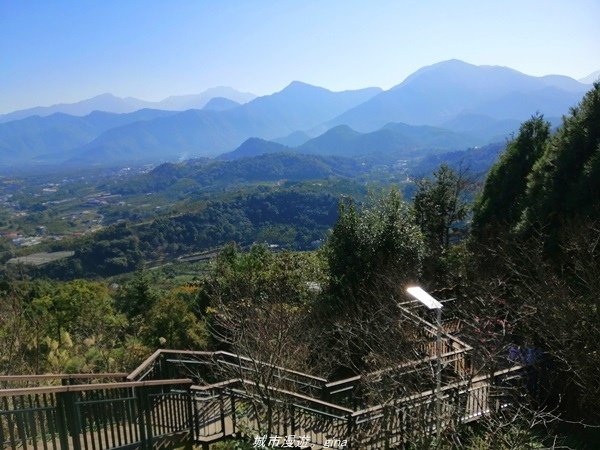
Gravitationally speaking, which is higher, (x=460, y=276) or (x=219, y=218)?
(x=460, y=276)

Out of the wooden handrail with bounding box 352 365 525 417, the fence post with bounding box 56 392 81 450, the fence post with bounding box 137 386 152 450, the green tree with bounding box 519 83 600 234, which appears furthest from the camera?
the green tree with bounding box 519 83 600 234

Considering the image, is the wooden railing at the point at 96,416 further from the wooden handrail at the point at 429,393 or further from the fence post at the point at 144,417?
the wooden handrail at the point at 429,393

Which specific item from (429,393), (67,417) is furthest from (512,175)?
(67,417)

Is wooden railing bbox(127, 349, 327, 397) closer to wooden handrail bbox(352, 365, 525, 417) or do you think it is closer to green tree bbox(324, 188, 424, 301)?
wooden handrail bbox(352, 365, 525, 417)

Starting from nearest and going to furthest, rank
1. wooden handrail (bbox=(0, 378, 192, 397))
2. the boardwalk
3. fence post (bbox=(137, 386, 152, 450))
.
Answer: wooden handrail (bbox=(0, 378, 192, 397)), the boardwalk, fence post (bbox=(137, 386, 152, 450))

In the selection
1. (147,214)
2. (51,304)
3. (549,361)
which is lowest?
(147,214)

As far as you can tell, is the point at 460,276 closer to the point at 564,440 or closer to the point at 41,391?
the point at 564,440

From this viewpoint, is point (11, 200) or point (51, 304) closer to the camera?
point (51, 304)

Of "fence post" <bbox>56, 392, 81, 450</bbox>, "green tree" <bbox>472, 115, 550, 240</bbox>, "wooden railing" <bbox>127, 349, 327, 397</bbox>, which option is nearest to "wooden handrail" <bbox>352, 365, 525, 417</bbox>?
"wooden railing" <bbox>127, 349, 327, 397</bbox>

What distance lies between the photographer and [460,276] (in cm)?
1202

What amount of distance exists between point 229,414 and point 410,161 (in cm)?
17965

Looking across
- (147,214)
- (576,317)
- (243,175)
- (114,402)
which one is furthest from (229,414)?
(243,175)

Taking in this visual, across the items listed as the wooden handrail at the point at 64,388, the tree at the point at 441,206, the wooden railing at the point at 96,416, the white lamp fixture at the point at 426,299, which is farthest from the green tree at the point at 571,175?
the wooden handrail at the point at 64,388

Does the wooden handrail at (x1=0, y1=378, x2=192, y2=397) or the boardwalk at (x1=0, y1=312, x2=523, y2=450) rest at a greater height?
the wooden handrail at (x1=0, y1=378, x2=192, y2=397)
